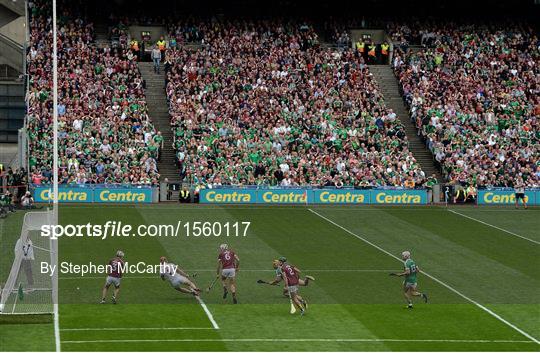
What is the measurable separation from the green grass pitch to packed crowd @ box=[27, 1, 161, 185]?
160 inches

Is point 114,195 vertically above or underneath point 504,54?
underneath

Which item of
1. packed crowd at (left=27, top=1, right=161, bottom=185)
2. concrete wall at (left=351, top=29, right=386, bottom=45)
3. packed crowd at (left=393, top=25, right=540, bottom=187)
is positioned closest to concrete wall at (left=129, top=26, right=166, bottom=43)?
packed crowd at (left=27, top=1, right=161, bottom=185)

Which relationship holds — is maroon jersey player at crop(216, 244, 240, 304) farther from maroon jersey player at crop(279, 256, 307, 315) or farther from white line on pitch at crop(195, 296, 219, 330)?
maroon jersey player at crop(279, 256, 307, 315)

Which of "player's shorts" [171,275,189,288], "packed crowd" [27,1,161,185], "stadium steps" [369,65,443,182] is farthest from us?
"stadium steps" [369,65,443,182]

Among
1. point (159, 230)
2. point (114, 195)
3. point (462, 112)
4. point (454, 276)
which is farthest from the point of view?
point (462, 112)

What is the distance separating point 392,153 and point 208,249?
889 inches

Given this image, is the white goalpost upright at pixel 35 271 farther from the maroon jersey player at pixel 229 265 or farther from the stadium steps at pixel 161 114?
the stadium steps at pixel 161 114

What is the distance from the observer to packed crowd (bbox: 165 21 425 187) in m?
62.9

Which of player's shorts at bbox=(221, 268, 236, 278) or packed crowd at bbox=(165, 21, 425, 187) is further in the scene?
packed crowd at bbox=(165, 21, 425, 187)

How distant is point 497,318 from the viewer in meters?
33.1

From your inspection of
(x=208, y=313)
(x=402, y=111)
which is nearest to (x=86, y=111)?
(x=402, y=111)

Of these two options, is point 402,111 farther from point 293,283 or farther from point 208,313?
point 208,313

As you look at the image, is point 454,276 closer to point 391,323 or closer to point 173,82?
point 391,323

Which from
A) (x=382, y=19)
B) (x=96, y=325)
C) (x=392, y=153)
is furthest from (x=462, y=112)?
(x=96, y=325)
